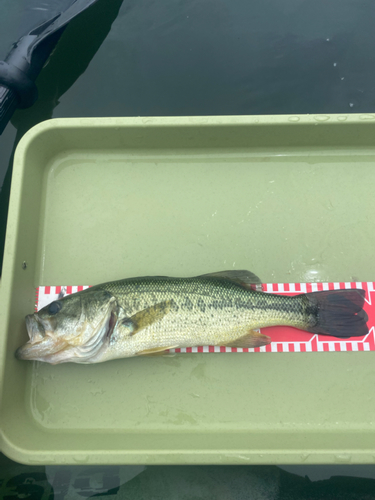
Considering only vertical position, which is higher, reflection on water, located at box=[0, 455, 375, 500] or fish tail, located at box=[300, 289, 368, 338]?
fish tail, located at box=[300, 289, 368, 338]

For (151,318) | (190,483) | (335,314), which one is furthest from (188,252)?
(190,483)

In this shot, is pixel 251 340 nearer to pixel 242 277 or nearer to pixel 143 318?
pixel 242 277

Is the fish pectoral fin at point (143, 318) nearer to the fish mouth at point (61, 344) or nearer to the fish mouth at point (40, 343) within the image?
the fish mouth at point (61, 344)

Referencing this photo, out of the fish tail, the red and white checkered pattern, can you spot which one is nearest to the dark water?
the fish tail

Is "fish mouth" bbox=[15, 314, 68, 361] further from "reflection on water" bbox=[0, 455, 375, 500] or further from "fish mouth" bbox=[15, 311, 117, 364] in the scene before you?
"reflection on water" bbox=[0, 455, 375, 500]

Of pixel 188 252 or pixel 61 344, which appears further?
pixel 188 252

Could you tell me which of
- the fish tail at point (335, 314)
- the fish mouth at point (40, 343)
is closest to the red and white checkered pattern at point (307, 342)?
the fish tail at point (335, 314)
